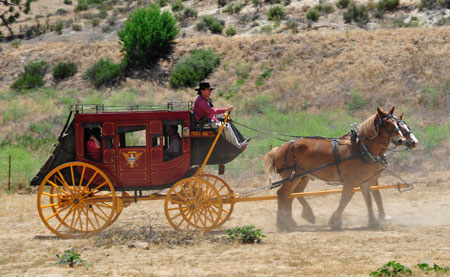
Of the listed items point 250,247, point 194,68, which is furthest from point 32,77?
point 250,247

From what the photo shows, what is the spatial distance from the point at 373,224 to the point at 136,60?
2577cm

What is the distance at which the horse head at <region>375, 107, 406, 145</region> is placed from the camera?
Result: 9.73 metres

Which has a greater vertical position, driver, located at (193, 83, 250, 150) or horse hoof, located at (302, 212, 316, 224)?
driver, located at (193, 83, 250, 150)

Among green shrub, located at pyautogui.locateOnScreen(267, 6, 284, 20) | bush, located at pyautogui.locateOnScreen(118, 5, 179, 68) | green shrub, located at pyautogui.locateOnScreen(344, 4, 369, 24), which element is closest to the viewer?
bush, located at pyautogui.locateOnScreen(118, 5, 179, 68)

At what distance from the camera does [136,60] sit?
111 feet

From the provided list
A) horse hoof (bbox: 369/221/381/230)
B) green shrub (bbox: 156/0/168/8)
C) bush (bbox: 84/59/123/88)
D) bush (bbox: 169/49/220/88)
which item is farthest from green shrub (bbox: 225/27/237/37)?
horse hoof (bbox: 369/221/381/230)

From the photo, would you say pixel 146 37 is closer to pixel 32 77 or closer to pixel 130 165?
pixel 32 77

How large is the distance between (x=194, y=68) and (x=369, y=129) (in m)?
22.5

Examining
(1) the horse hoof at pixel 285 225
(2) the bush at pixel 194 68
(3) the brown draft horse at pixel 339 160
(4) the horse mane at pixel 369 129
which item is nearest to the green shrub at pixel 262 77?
(2) the bush at pixel 194 68

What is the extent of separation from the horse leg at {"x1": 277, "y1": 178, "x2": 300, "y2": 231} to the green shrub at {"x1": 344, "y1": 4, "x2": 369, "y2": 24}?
28.6 meters

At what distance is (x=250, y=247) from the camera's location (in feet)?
29.2

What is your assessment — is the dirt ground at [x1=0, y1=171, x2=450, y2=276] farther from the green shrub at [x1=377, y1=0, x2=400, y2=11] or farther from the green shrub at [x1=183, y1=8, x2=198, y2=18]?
the green shrub at [x1=183, y1=8, x2=198, y2=18]

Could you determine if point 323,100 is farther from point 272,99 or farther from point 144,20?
point 144,20

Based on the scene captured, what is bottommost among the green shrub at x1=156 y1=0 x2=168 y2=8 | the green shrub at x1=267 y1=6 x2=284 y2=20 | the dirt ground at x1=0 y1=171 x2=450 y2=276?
the dirt ground at x1=0 y1=171 x2=450 y2=276
